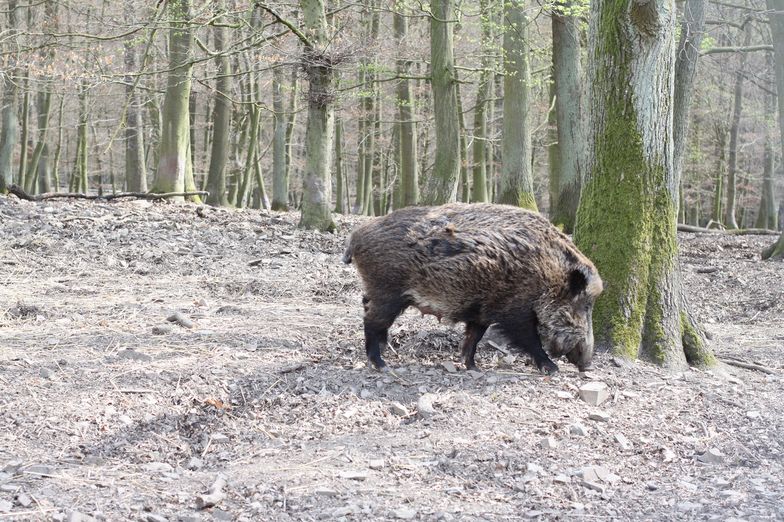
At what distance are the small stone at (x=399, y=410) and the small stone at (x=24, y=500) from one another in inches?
87.5

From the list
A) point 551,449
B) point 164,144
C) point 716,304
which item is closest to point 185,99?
point 164,144

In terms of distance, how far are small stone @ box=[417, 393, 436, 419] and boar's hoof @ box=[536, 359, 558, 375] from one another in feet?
3.96

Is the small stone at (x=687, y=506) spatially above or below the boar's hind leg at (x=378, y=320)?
below

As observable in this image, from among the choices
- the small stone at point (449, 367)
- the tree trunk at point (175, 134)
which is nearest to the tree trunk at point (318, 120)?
the tree trunk at point (175, 134)

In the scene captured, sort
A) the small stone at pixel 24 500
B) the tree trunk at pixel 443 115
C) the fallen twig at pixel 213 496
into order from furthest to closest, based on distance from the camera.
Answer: the tree trunk at pixel 443 115 < the fallen twig at pixel 213 496 < the small stone at pixel 24 500

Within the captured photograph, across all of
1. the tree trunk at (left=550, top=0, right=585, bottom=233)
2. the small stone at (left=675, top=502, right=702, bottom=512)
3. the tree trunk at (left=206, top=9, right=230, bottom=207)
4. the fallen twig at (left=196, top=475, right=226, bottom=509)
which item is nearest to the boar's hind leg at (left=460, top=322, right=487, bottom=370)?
the small stone at (left=675, top=502, right=702, bottom=512)

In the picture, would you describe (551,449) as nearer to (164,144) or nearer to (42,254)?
(42,254)

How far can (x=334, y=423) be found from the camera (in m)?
4.89

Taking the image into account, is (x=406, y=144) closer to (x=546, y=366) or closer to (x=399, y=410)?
(x=546, y=366)

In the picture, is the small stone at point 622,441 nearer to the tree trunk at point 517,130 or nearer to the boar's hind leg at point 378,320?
the boar's hind leg at point 378,320

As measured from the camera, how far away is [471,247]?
5.82 meters

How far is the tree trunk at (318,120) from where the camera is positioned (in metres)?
13.1

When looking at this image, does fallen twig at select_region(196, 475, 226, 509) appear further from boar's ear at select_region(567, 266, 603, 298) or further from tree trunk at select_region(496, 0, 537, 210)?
tree trunk at select_region(496, 0, 537, 210)

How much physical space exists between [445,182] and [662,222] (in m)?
8.69
